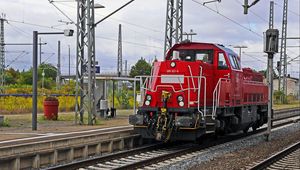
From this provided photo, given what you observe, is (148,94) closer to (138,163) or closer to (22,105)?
(138,163)

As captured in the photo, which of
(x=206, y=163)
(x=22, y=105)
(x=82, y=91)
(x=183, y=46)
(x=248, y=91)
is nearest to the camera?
(x=206, y=163)

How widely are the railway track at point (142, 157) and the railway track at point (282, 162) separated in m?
2.73

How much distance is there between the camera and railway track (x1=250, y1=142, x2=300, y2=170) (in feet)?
40.1

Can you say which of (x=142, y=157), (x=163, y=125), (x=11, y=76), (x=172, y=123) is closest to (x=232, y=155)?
(x=172, y=123)

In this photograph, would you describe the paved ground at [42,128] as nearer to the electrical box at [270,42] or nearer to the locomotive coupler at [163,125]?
the locomotive coupler at [163,125]

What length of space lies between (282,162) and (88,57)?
12.1 metres

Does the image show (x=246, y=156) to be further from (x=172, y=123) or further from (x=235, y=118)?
(x=235, y=118)

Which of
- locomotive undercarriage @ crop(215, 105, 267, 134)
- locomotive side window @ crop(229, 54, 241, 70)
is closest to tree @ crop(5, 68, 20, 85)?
locomotive undercarriage @ crop(215, 105, 267, 134)

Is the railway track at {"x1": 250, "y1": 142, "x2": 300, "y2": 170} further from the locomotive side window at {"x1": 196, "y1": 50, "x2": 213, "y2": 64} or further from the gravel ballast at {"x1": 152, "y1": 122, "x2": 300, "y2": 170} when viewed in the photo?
the locomotive side window at {"x1": 196, "y1": 50, "x2": 213, "y2": 64}

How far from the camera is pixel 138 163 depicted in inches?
486

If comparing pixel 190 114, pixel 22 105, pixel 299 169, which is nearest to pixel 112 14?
pixel 190 114

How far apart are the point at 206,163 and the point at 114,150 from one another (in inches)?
161

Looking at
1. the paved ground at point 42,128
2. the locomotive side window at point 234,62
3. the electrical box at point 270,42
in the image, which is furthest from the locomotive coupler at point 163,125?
the electrical box at point 270,42

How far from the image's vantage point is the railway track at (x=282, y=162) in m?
12.2
